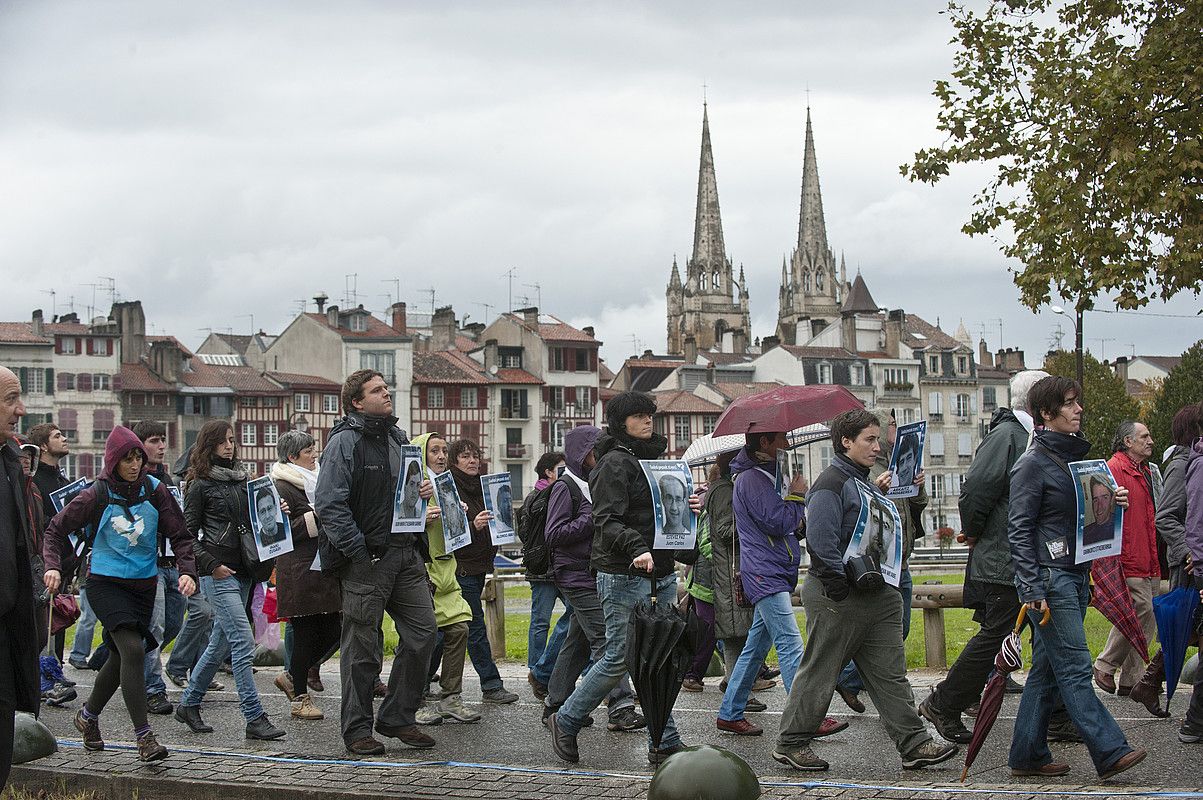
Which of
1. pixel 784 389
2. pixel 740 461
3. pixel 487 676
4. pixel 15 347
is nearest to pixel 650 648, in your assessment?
pixel 740 461

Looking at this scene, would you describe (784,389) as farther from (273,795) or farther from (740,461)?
(273,795)

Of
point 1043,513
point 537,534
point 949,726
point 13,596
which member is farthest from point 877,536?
point 13,596

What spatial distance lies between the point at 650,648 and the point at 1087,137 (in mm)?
11821

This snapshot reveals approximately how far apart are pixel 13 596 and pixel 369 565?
126 inches

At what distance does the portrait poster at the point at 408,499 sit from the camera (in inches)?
390

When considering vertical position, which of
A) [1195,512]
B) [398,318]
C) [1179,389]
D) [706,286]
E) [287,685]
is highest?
[706,286]

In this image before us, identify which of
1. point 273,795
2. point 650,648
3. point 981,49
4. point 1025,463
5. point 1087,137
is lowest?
point 273,795

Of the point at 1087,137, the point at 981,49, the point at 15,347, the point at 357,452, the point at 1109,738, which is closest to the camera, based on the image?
the point at 1109,738

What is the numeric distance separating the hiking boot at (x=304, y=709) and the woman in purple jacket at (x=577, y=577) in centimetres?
174

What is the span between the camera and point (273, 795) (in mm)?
8727

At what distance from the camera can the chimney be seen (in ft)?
328

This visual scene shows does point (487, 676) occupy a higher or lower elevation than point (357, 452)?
lower

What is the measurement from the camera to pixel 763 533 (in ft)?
32.6

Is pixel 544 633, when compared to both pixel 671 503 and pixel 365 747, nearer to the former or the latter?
pixel 365 747
